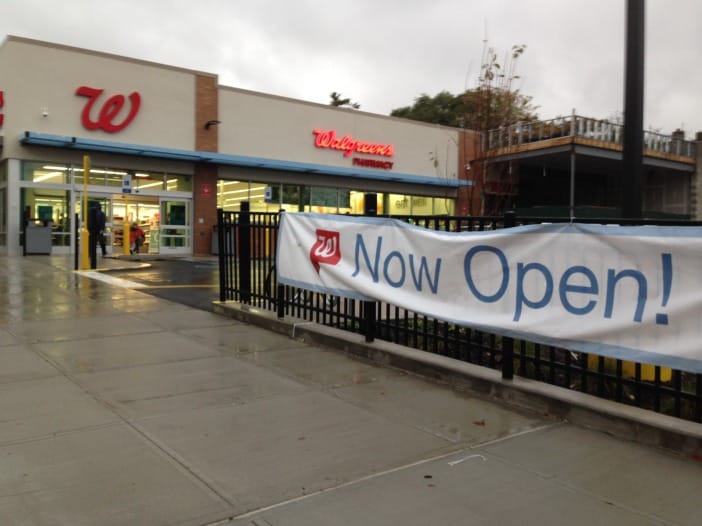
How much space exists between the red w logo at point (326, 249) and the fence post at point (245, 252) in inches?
59.5

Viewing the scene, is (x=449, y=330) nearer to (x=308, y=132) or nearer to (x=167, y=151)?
(x=167, y=151)

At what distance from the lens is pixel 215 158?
24406 millimetres

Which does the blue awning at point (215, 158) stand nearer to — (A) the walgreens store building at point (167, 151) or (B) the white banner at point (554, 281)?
(A) the walgreens store building at point (167, 151)

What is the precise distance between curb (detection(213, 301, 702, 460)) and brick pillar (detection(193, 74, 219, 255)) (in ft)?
62.4

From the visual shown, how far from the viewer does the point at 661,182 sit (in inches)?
1344

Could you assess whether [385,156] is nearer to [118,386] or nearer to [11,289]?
[11,289]

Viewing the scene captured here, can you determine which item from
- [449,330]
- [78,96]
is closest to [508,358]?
[449,330]

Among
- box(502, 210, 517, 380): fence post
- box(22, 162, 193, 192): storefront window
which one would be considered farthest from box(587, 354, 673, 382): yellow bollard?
box(22, 162, 193, 192): storefront window

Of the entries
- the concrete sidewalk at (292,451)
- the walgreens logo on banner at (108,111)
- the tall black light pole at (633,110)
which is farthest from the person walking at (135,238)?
the tall black light pole at (633,110)

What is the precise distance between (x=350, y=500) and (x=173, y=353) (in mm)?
3778

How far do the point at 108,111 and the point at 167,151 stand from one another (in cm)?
251

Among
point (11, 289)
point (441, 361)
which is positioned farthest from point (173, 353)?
point (11, 289)

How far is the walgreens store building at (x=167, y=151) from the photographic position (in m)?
21.1

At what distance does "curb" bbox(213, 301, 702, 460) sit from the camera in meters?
3.92
